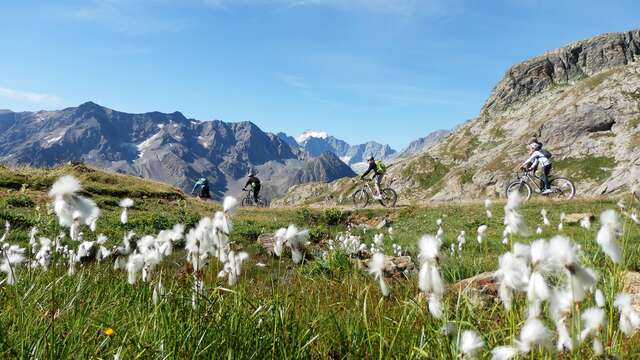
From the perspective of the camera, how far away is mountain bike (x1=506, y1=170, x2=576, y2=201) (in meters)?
26.4

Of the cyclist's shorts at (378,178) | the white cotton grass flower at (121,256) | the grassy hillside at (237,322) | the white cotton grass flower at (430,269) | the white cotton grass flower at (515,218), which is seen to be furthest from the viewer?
the cyclist's shorts at (378,178)

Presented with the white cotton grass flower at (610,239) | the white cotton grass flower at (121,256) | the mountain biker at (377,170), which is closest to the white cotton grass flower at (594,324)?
the white cotton grass flower at (610,239)

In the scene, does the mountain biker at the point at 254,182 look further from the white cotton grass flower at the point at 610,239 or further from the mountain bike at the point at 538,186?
the white cotton grass flower at the point at 610,239

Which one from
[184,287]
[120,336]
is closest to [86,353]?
[120,336]

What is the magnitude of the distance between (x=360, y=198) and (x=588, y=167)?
115 m

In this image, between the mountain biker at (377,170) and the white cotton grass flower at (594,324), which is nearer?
the white cotton grass flower at (594,324)

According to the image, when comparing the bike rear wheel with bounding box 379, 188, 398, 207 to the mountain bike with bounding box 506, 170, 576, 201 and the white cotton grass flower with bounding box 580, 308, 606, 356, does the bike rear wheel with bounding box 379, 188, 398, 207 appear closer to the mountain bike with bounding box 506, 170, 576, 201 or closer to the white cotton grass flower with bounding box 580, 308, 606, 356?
the mountain bike with bounding box 506, 170, 576, 201

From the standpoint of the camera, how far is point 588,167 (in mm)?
127562

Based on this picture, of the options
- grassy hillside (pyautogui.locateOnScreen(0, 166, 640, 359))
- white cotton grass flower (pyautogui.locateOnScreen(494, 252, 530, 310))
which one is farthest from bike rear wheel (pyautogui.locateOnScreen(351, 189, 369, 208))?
white cotton grass flower (pyautogui.locateOnScreen(494, 252, 530, 310))

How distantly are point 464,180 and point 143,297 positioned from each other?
16613cm

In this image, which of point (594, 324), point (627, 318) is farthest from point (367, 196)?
point (594, 324)

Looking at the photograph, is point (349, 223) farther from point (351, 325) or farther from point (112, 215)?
point (351, 325)

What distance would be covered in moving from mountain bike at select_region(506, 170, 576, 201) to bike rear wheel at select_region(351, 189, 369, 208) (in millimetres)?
8297

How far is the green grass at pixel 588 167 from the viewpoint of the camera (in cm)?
12169
